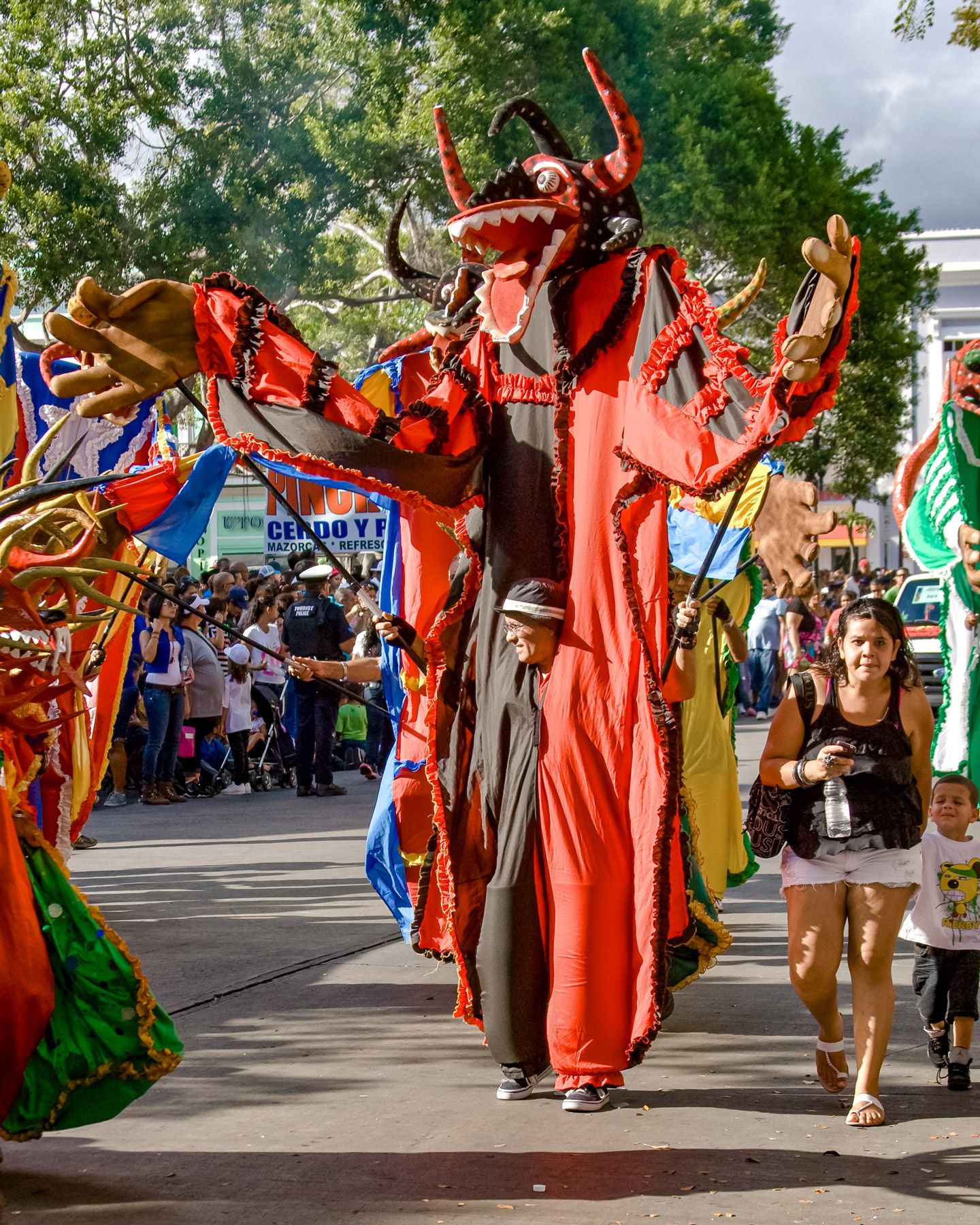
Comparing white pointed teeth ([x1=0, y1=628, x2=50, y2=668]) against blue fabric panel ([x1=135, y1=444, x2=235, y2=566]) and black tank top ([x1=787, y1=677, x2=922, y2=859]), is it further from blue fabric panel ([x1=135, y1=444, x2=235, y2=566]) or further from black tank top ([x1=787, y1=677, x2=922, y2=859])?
black tank top ([x1=787, y1=677, x2=922, y2=859])

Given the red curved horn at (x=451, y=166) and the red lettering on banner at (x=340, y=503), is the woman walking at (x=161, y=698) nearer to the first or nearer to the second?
the red lettering on banner at (x=340, y=503)

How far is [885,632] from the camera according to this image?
4805 millimetres

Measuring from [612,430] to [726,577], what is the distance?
1754 mm

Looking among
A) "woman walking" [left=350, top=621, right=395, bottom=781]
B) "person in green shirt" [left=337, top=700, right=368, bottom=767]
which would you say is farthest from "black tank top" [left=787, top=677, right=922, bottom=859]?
"person in green shirt" [left=337, top=700, right=368, bottom=767]

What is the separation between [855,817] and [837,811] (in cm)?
6

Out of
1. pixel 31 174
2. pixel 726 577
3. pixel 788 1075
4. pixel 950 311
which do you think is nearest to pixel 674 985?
pixel 788 1075

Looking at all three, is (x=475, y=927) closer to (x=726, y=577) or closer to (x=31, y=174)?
(x=726, y=577)

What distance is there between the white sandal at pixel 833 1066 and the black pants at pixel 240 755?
9.87m

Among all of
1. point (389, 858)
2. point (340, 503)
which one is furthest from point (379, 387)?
point (340, 503)

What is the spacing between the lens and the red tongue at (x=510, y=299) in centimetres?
489

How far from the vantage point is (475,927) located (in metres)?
4.99

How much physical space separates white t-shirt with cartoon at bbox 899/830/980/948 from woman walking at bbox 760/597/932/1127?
46 centimetres

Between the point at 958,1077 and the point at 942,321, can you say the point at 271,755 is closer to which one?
the point at 958,1077

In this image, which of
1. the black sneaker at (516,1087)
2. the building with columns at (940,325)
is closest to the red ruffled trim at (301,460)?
the black sneaker at (516,1087)
